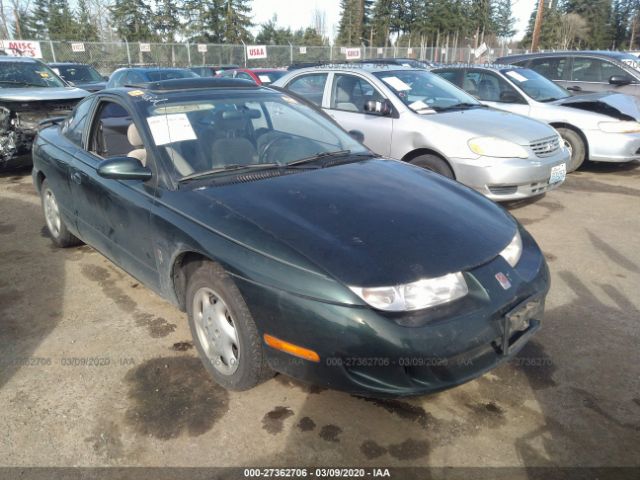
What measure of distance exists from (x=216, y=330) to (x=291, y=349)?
60 centimetres

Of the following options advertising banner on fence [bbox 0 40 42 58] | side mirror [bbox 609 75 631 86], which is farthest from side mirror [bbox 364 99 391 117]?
advertising banner on fence [bbox 0 40 42 58]

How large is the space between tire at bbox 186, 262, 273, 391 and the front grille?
4067 mm

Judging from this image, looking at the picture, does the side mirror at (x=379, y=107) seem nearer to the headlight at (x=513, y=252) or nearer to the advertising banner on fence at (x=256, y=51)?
the headlight at (x=513, y=252)

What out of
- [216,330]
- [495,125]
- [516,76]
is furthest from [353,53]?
[216,330]

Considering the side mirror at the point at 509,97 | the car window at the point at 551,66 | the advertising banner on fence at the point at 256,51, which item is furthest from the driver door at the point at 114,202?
the advertising banner on fence at the point at 256,51

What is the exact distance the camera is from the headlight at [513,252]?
259cm

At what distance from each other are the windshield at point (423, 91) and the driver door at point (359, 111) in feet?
0.83

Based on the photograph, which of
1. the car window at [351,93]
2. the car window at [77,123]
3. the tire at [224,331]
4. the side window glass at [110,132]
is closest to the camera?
the tire at [224,331]

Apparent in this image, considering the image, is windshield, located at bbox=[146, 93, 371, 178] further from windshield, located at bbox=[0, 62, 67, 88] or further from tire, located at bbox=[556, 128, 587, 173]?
windshield, located at bbox=[0, 62, 67, 88]

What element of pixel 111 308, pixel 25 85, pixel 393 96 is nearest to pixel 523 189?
pixel 393 96

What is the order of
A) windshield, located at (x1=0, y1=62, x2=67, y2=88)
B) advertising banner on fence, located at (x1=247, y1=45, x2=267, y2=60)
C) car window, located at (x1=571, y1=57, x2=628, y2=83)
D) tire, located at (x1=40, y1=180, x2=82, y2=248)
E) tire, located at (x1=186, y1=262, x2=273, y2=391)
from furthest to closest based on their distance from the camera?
advertising banner on fence, located at (x1=247, y1=45, x2=267, y2=60), car window, located at (x1=571, y1=57, x2=628, y2=83), windshield, located at (x1=0, y1=62, x2=67, y2=88), tire, located at (x1=40, y1=180, x2=82, y2=248), tire, located at (x1=186, y1=262, x2=273, y2=391)

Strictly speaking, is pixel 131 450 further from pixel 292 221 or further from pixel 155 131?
pixel 155 131

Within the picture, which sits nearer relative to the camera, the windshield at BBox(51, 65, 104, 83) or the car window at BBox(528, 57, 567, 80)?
the car window at BBox(528, 57, 567, 80)

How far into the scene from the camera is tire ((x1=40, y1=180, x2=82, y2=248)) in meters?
4.56
